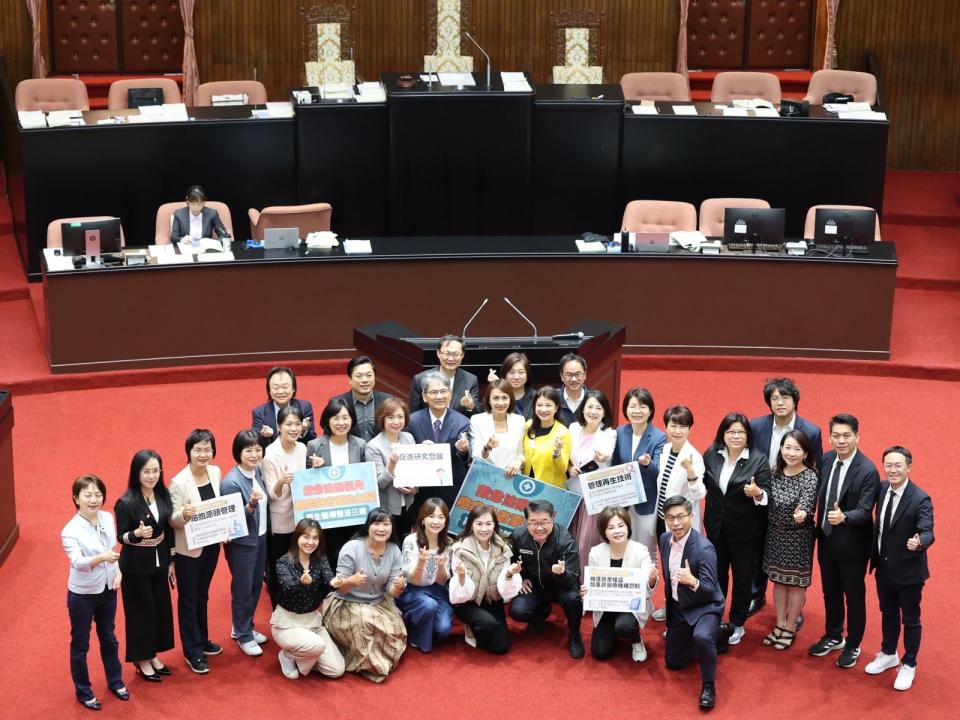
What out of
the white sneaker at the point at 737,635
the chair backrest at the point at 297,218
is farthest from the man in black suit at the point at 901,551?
the chair backrest at the point at 297,218

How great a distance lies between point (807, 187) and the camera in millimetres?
12945

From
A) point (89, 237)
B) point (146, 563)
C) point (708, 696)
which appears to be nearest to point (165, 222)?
point (89, 237)

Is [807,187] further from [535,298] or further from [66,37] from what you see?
[66,37]

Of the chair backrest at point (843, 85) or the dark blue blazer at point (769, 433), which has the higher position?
the chair backrest at point (843, 85)

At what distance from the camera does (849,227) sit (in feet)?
37.0

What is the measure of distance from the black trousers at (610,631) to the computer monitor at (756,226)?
4.53 meters

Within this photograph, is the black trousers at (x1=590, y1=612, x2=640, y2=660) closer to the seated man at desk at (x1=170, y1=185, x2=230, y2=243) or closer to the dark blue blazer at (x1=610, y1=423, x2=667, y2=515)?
the dark blue blazer at (x1=610, y1=423, x2=667, y2=515)

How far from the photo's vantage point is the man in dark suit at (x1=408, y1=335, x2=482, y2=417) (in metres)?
8.22

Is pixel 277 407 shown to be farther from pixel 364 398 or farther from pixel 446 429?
pixel 446 429

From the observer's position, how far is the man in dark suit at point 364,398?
800cm

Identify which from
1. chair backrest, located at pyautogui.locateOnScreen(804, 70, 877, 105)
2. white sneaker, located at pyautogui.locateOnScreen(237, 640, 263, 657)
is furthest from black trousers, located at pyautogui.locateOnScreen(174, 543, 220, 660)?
chair backrest, located at pyautogui.locateOnScreen(804, 70, 877, 105)

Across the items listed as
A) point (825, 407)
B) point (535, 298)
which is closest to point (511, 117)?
point (535, 298)

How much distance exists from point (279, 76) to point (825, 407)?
6778mm

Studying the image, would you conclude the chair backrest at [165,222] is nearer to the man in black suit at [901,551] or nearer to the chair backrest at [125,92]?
the chair backrest at [125,92]
